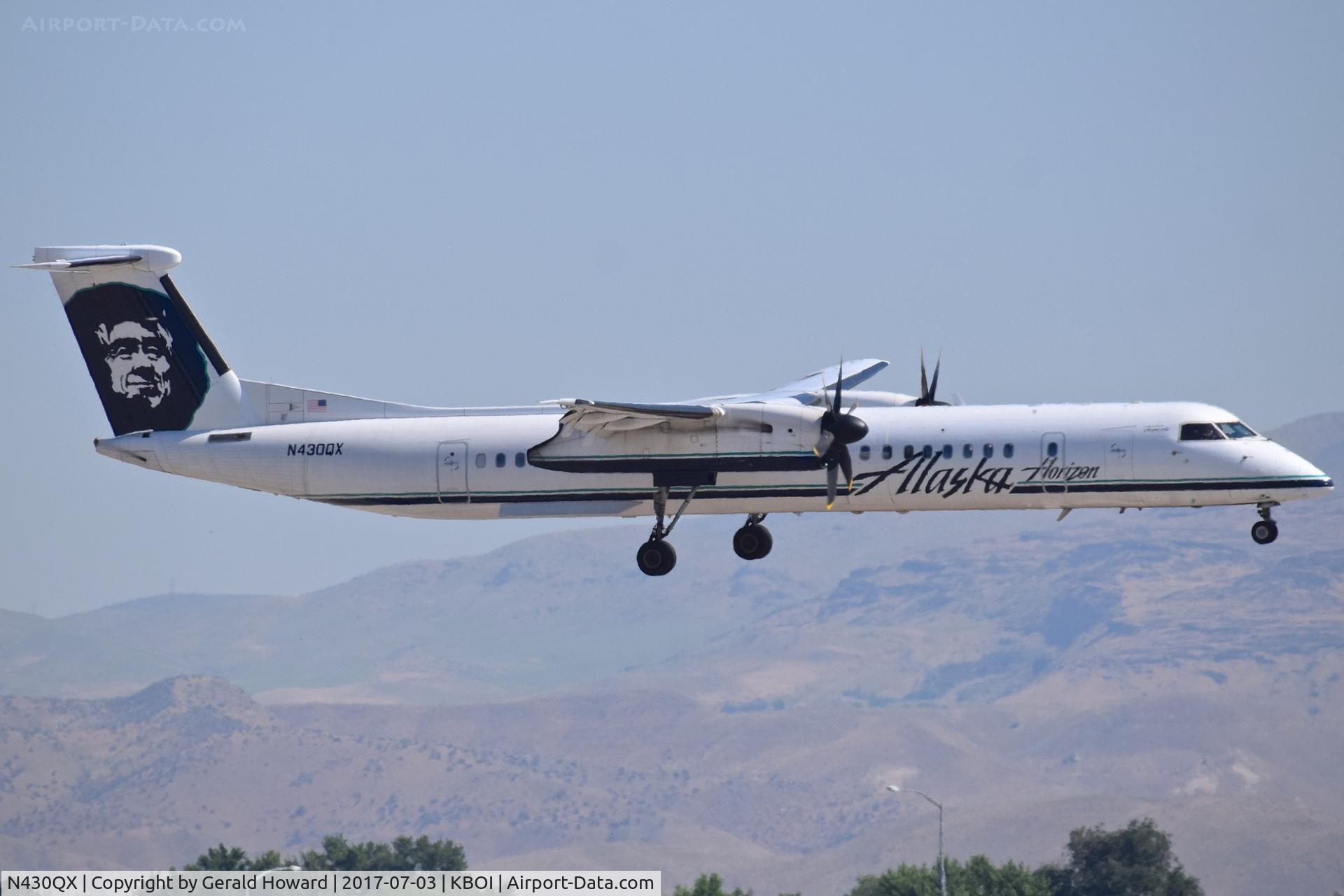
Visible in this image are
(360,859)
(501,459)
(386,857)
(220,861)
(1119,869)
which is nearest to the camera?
→ (501,459)

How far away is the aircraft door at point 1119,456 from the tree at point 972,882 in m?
86.0

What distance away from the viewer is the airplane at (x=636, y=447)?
4456 centimetres

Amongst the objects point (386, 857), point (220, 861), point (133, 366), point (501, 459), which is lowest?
point (386, 857)

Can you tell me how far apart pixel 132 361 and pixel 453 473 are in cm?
948

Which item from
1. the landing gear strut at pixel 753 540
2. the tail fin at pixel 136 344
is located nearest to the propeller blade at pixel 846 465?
the landing gear strut at pixel 753 540

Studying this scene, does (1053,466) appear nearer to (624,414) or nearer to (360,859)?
(624,414)

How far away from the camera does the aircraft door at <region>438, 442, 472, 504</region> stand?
157 feet

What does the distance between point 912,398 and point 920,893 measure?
84.6m

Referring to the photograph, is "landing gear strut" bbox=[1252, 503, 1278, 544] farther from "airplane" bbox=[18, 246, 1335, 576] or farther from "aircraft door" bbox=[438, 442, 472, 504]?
"aircraft door" bbox=[438, 442, 472, 504]

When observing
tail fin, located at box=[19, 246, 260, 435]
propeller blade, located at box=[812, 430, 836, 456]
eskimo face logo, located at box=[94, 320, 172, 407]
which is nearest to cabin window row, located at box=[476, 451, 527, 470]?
tail fin, located at box=[19, 246, 260, 435]

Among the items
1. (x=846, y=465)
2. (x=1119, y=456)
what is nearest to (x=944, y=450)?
(x=846, y=465)

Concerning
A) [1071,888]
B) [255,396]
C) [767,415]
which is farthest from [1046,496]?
[1071,888]

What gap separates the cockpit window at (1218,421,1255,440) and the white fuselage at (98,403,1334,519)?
23 centimetres

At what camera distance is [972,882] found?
13012 centimetres
